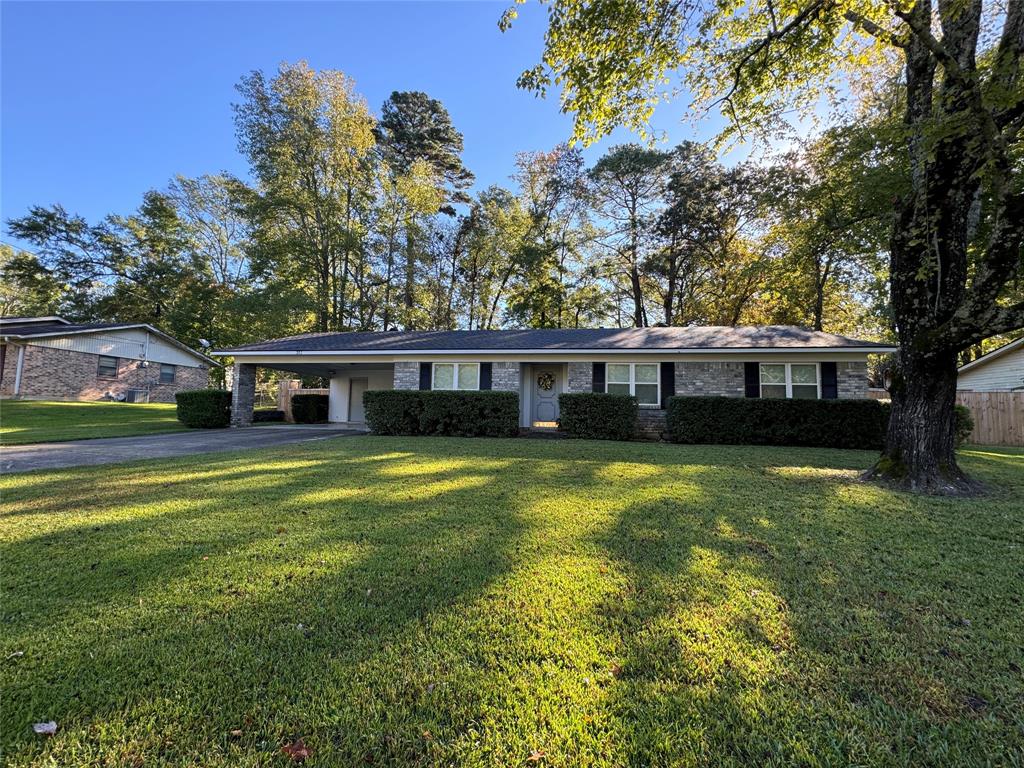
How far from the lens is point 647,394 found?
A: 12875 millimetres

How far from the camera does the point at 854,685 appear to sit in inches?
72.8

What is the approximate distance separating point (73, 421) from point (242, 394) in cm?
470

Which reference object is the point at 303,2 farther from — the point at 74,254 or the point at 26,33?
the point at 74,254

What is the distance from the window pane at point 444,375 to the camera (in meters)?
13.9

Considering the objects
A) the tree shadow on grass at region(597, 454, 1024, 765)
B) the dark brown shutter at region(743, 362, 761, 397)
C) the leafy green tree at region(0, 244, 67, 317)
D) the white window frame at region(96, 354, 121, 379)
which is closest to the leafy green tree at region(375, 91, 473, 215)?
the white window frame at region(96, 354, 121, 379)

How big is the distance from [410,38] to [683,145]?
17737 millimetres

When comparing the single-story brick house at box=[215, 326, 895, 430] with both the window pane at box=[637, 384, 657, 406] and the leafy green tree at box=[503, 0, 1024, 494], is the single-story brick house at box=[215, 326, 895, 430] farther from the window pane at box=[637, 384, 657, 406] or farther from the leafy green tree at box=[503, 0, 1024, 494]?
the leafy green tree at box=[503, 0, 1024, 494]

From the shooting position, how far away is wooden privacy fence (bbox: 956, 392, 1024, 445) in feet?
41.9

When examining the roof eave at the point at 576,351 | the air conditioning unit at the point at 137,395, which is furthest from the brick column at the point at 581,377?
the air conditioning unit at the point at 137,395

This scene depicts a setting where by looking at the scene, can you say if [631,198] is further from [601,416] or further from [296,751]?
[296,751]

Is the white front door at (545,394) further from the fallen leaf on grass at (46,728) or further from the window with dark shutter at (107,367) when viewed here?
the window with dark shutter at (107,367)

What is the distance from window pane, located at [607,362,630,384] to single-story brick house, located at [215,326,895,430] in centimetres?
3

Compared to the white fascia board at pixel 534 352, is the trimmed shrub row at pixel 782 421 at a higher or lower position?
lower

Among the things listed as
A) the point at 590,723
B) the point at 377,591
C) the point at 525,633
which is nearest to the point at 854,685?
the point at 590,723
